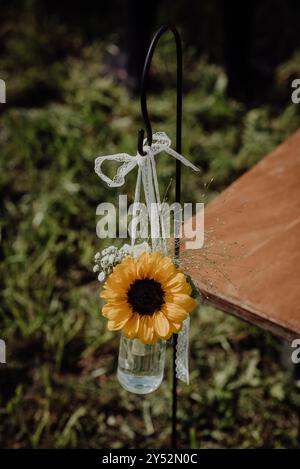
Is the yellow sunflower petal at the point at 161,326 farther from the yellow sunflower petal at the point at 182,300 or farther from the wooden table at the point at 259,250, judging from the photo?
the wooden table at the point at 259,250

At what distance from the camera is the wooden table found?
1.44m

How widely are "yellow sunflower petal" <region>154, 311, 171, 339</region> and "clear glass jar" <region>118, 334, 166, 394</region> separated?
23 cm

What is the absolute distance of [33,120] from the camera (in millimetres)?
3418

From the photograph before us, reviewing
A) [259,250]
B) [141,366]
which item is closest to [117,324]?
[141,366]

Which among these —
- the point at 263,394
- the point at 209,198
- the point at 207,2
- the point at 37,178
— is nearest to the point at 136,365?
the point at 263,394

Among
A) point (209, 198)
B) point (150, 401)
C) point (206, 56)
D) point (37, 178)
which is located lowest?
point (150, 401)

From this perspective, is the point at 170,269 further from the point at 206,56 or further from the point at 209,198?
the point at 206,56

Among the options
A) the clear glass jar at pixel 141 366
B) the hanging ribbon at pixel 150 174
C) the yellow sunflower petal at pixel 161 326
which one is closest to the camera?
the yellow sunflower petal at pixel 161 326

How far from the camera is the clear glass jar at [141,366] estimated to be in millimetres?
1380

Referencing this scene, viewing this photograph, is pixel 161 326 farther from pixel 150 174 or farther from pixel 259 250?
pixel 259 250

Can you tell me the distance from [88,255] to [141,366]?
1.44m

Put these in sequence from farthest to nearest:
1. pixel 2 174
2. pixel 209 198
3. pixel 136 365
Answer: pixel 2 174 → pixel 209 198 → pixel 136 365

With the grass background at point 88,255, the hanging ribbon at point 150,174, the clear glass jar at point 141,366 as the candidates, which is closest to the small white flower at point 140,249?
the hanging ribbon at point 150,174
